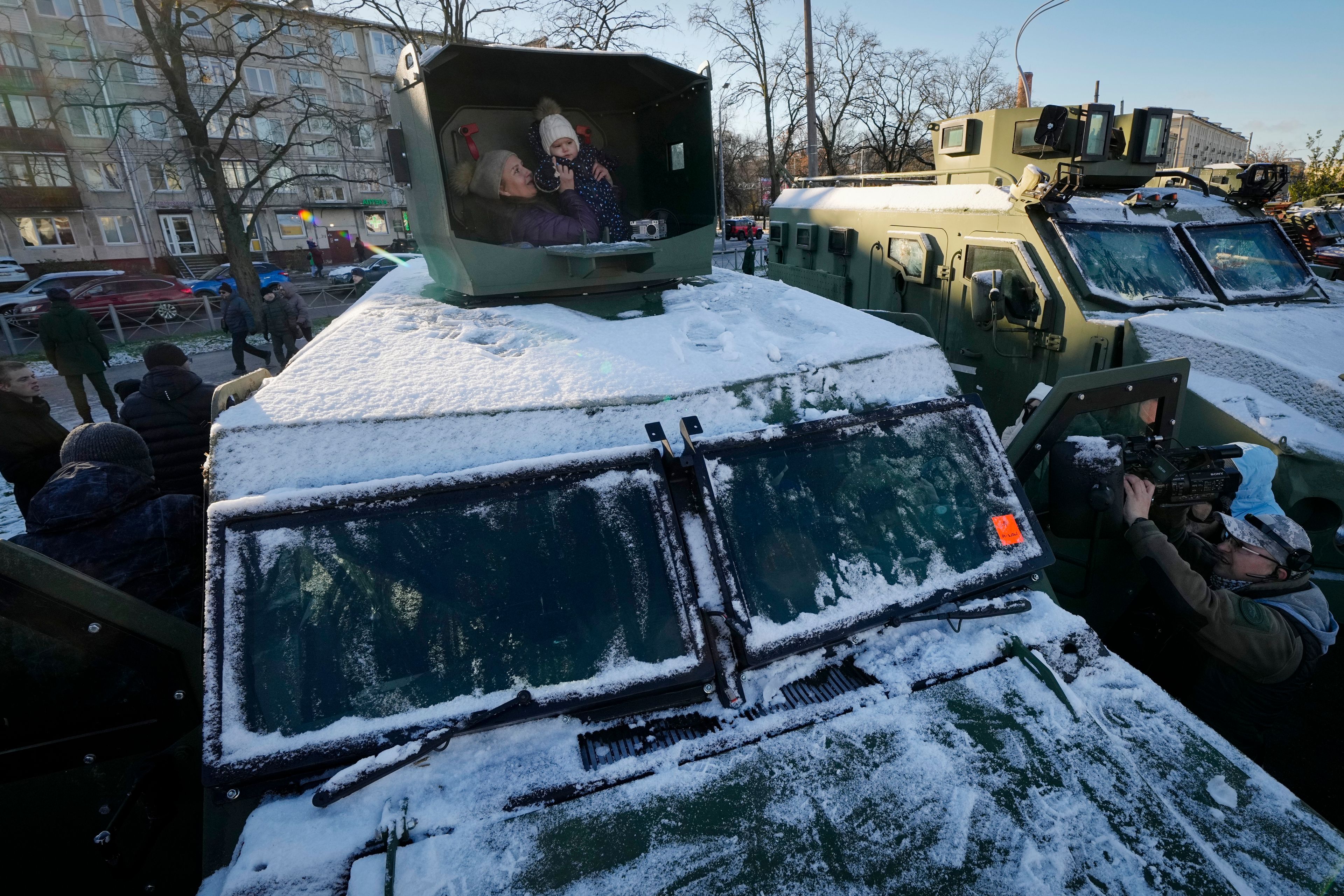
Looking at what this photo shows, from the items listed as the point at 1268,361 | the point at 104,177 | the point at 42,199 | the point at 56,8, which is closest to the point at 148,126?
the point at 104,177

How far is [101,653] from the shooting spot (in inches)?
76.5

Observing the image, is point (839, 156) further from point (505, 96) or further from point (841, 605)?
point (841, 605)

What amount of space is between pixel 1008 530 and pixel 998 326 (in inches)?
163

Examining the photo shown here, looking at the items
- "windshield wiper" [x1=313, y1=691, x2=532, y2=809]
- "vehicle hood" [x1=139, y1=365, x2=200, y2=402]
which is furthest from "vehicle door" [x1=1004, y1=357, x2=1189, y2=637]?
"vehicle hood" [x1=139, y1=365, x2=200, y2=402]

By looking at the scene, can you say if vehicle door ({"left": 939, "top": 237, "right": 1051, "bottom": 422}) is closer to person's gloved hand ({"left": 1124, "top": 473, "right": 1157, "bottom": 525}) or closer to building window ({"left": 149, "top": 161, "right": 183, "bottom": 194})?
person's gloved hand ({"left": 1124, "top": 473, "right": 1157, "bottom": 525})

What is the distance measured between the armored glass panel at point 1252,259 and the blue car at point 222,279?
20799 millimetres

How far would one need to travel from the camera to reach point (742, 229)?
2981 centimetres

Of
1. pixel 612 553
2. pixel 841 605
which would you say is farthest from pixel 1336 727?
pixel 612 553

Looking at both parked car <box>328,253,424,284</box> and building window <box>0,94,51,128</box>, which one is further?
building window <box>0,94,51,128</box>

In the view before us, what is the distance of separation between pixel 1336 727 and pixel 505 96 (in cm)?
584

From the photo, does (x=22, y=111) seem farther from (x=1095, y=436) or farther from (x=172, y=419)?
(x=1095, y=436)

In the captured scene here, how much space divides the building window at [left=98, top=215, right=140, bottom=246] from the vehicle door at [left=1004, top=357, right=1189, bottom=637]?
40.4 m

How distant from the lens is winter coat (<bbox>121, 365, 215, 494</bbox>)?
172 inches

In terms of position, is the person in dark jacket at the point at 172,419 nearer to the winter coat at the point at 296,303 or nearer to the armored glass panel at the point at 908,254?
the armored glass panel at the point at 908,254
